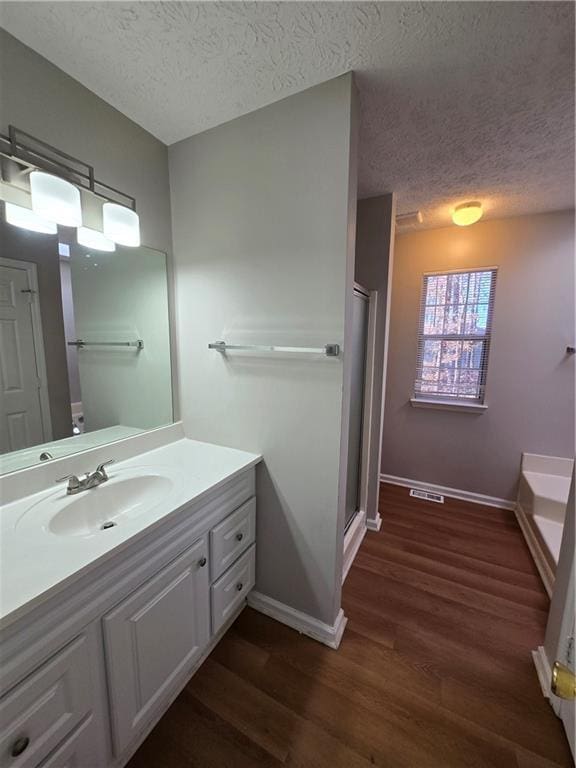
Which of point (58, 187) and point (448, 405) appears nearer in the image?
point (58, 187)

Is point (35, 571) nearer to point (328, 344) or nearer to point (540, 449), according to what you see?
point (328, 344)

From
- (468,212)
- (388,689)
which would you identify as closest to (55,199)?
(388,689)

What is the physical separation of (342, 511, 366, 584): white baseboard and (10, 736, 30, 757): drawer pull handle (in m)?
1.48

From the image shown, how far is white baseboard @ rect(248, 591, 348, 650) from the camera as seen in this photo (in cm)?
143

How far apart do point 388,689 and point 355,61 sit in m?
2.46

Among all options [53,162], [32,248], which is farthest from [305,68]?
[32,248]

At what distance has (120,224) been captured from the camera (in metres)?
1.31

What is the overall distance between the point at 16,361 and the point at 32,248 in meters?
0.43

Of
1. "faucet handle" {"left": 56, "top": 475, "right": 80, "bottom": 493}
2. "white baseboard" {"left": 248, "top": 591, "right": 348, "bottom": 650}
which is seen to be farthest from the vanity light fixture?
"white baseboard" {"left": 248, "top": 591, "right": 348, "bottom": 650}

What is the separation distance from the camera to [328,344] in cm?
125

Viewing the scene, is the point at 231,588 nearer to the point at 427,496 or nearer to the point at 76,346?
the point at 76,346

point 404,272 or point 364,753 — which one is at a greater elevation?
point 404,272

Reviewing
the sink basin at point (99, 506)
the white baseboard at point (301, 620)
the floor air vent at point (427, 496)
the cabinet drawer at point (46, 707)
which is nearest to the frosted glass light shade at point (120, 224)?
the sink basin at point (99, 506)

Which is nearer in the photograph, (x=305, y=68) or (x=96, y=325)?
(x=305, y=68)
